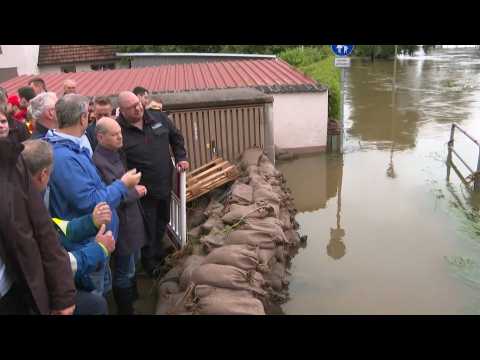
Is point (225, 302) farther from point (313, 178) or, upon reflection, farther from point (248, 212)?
point (313, 178)

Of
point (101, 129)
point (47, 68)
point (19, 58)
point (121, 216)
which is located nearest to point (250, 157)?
point (121, 216)

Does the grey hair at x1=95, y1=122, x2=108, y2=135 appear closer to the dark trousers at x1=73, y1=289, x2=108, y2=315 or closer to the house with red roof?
the dark trousers at x1=73, y1=289, x2=108, y2=315

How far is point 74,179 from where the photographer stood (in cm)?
287

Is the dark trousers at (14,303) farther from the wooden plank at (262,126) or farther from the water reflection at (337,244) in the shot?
the wooden plank at (262,126)

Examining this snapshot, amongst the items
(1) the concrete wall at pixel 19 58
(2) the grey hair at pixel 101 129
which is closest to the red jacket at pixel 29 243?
(2) the grey hair at pixel 101 129

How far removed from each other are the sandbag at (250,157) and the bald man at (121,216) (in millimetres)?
2522

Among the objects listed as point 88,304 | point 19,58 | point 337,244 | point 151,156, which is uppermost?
point 19,58

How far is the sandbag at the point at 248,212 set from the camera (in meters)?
4.67

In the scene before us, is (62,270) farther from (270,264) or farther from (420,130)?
(420,130)

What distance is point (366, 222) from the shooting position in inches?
242

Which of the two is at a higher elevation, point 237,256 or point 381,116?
point 237,256

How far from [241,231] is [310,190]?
3545 mm

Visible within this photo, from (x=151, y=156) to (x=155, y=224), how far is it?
2.40 ft

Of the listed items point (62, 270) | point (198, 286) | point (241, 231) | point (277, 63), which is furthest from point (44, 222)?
point (277, 63)
